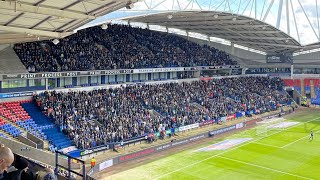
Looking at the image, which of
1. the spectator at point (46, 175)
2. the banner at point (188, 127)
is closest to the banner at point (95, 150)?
the banner at point (188, 127)

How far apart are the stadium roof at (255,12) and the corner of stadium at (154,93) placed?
15 centimetres

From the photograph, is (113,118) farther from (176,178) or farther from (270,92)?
(270,92)

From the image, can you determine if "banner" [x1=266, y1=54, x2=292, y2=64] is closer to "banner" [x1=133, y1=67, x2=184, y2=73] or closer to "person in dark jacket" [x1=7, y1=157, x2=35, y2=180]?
"banner" [x1=133, y1=67, x2=184, y2=73]

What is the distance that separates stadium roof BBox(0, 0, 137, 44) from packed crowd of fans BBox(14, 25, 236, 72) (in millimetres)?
12248

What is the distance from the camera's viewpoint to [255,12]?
45094 millimetres

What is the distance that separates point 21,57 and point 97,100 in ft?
27.4

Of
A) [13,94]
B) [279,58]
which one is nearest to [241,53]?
[279,58]

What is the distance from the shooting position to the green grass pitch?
26109 mm

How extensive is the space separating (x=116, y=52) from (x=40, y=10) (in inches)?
1035

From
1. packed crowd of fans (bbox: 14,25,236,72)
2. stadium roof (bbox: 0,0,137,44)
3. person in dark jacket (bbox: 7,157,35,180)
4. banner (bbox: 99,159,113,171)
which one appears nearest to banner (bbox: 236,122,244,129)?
packed crowd of fans (bbox: 14,25,236,72)

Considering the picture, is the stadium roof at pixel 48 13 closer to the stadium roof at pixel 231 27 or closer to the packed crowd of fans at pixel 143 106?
the packed crowd of fans at pixel 143 106

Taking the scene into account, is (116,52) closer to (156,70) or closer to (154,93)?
(156,70)

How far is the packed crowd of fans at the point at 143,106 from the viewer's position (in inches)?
1248

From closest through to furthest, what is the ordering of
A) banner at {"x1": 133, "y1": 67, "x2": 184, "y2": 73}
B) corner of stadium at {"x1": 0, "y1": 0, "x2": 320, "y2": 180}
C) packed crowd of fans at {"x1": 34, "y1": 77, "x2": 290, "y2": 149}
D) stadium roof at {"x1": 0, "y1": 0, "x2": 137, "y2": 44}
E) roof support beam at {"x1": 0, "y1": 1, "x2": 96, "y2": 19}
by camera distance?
1. roof support beam at {"x1": 0, "y1": 1, "x2": 96, "y2": 19}
2. stadium roof at {"x1": 0, "y1": 0, "x2": 137, "y2": 44}
3. corner of stadium at {"x1": 0, "y1": 0, "x2": 320, "y2": 180}
4. packed crowd of fans at {"x1": 34, "y1": 77, "x2": 290, "y2": 149}
5. banner at {"x1": 133, "y1": 67, "x2": 184, "y2": 73}
